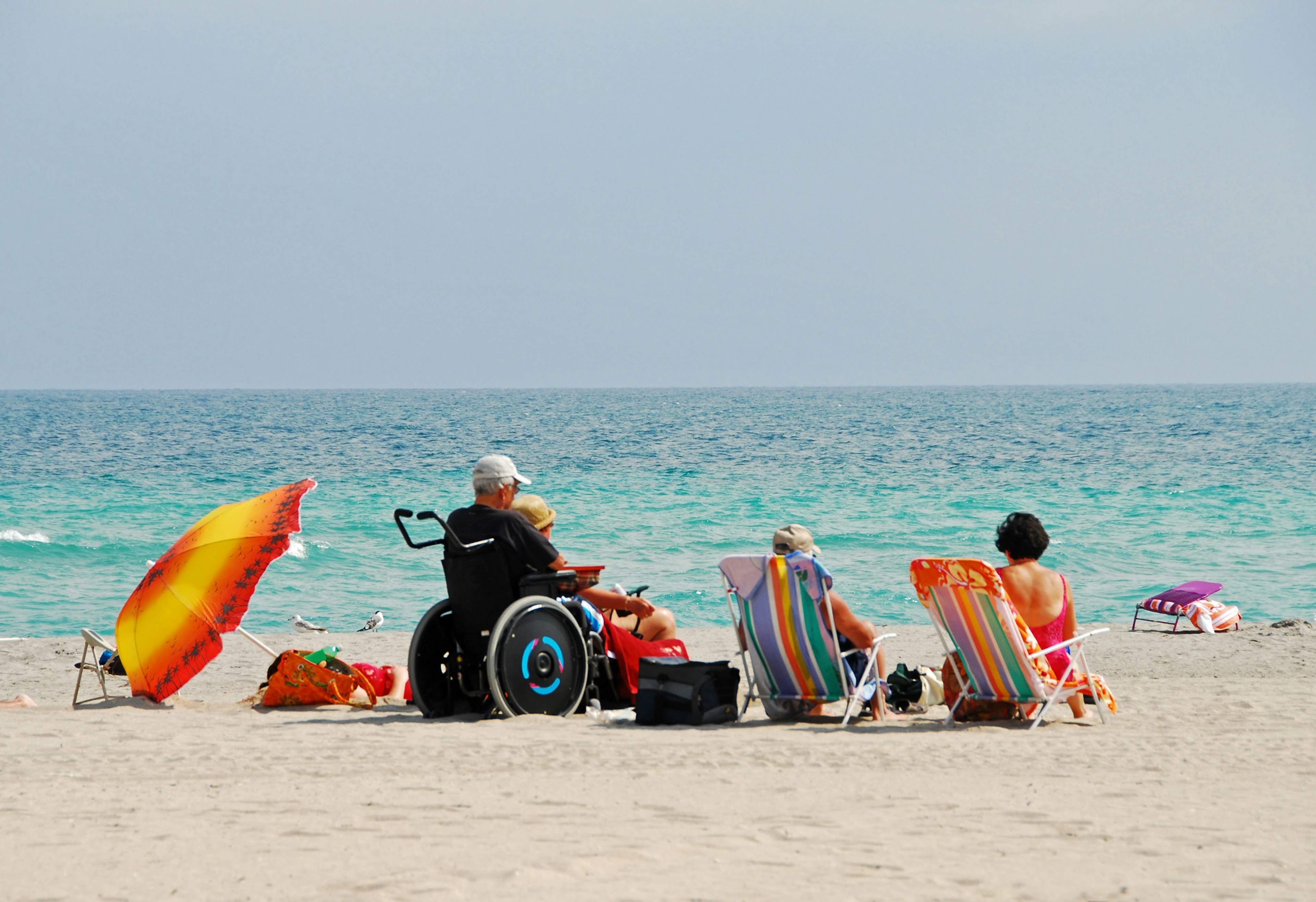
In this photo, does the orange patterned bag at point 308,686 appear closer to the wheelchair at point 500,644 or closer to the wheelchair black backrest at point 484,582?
the wheelchair at point 500,644

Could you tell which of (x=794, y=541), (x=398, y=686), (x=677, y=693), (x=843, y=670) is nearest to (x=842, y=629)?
(x=843, y=670)

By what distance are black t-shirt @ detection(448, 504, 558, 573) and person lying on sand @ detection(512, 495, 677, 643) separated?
0.13 meters

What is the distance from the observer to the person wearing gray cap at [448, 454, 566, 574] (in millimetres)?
5312

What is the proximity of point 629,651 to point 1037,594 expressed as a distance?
2.00 m

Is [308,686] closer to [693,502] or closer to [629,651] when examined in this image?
[629,651]

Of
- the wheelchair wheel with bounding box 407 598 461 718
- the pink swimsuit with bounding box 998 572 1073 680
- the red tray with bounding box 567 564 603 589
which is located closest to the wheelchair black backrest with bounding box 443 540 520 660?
the wheelchair wheel with bounding box 407 598 461 718

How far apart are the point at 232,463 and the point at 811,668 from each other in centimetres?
3132

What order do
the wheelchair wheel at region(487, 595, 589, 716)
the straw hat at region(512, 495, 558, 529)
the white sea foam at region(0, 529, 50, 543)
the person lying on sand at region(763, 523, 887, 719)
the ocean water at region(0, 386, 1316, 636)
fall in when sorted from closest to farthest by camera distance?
the wheelchair wheel at region(487, 595, 589, 716) < the person lying on sand at region(763, 523, 887, 719) < the straw hat at region(512, 495, 558, 529) < the ocean water at region(0, 386, 1316, 636) < the white sea foam at region(0, 529, 50, 543)

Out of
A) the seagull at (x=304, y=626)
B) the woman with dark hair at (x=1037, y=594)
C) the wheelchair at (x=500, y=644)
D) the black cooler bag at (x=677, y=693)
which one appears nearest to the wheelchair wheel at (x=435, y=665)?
the wheelchair at (x=500, y=644)

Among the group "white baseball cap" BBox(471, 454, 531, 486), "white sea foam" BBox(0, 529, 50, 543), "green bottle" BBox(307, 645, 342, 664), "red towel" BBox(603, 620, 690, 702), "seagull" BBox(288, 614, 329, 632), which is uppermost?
"white baseball cap" BBox(471, 454, 531, 486)

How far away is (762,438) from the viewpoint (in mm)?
45062

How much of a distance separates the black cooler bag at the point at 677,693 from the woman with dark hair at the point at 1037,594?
4.55 feet

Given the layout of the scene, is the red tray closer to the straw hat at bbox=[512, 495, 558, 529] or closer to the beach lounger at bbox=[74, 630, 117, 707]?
the straw hat at bbox=[512, 495, 558, 529]

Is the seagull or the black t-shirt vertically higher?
the black t-shirt
